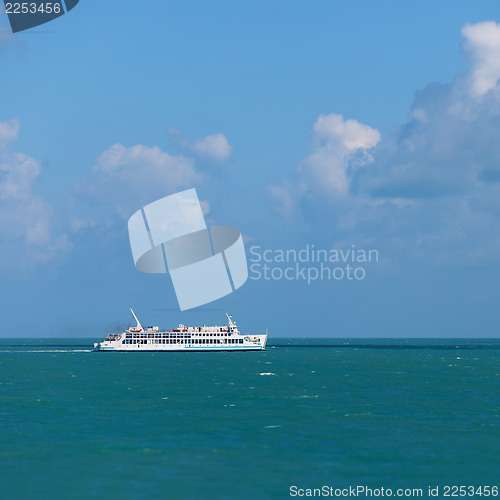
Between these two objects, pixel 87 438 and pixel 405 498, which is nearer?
pixel 405 498

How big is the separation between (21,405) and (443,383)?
65.7m

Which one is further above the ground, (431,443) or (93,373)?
(93,373)

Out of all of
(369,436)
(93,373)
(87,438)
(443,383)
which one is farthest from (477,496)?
(93,373)

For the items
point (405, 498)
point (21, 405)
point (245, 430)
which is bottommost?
point (405, 498)

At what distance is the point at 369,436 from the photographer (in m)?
54.2

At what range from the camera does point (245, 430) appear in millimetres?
57688

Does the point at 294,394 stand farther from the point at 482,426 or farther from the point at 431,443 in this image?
the point at 431,443

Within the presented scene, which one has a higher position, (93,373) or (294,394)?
(93,373)

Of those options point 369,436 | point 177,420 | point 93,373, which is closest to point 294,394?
point 177,420

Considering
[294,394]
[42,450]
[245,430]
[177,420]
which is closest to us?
[42,450]

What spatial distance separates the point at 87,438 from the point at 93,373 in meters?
81.5

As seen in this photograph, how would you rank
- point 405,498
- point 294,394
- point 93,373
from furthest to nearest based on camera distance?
point 93,373
point 294,394
point 405,498

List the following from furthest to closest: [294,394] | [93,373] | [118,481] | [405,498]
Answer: [93,373] < [294,394] < [118,481] < [405,498]

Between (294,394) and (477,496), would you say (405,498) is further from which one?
(294,394)
